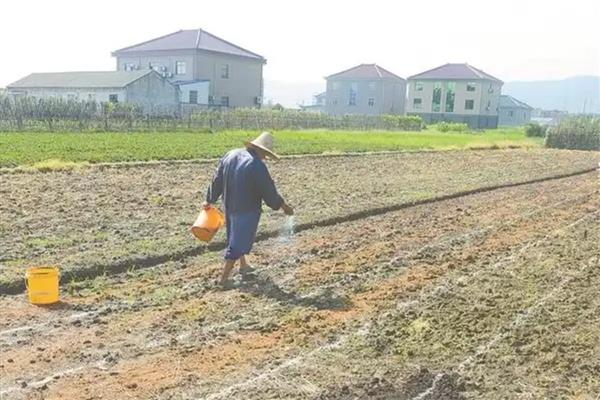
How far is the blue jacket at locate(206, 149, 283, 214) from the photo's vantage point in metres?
5.95

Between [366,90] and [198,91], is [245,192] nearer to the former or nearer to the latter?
[198,91]

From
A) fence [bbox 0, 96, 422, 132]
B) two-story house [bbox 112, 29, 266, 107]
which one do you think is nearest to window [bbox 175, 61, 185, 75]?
two-story house [bbox 112, 29, 266, 107]

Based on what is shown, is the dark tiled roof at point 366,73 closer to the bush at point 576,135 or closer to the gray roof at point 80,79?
the gray roof at point 80,79

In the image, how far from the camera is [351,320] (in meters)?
5.12

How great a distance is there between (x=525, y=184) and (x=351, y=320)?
11.9 meters

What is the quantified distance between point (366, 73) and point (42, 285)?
67.1m

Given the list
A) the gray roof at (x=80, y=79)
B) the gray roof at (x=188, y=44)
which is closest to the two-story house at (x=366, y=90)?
the gray roof at (x=188, y=44)

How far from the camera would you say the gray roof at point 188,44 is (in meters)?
50.6

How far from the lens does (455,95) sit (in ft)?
219

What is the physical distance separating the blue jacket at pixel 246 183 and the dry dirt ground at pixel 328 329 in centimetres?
76

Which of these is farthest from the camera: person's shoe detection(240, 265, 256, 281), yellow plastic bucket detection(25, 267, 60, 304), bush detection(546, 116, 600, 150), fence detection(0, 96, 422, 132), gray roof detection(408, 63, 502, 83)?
gray roof detection(408, 63, 502, 83)

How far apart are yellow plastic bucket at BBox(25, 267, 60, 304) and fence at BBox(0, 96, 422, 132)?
2317cm

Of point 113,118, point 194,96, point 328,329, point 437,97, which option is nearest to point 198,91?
point 194,96

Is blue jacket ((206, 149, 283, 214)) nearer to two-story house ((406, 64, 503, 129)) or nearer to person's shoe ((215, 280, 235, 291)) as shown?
person's shoe ((215, 280, 235, 291))
